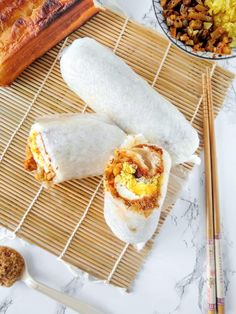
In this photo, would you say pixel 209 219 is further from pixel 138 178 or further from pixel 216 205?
pixel 138 178

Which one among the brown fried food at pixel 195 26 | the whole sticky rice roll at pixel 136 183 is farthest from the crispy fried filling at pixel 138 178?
the brown fried food at pixel 195 26

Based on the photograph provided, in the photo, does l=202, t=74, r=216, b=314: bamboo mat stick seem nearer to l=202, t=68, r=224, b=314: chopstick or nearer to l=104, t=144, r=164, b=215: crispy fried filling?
l=202, t=68, r=224, b=314: chopstick

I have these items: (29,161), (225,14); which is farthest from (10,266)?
(225,14)

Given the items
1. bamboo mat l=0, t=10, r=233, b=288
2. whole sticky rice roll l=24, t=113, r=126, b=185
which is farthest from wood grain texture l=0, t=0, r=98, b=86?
whole sticky rice roll l=24, t=113, r=126, b=185

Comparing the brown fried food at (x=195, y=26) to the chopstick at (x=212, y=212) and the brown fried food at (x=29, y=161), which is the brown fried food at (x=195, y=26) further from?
the brown fried food at (x=29, y=161)

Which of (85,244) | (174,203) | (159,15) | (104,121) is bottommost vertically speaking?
(85,244)

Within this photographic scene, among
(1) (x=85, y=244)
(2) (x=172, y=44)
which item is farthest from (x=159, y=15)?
(1) (x=85, y=244)

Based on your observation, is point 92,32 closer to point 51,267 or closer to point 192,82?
point 192,82

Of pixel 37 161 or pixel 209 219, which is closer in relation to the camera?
pixel 37 161
